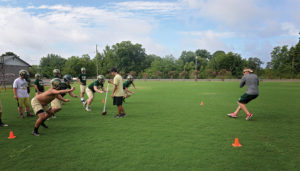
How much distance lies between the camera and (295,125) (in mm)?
7355

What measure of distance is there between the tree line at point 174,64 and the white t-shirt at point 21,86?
5068 centimetres

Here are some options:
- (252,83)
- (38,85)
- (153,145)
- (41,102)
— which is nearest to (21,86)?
(38,85)

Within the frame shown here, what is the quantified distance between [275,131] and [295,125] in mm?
1423

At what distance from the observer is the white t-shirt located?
8.51 metres

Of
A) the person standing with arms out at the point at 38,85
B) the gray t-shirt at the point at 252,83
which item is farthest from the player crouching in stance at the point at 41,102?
the gray t-shirt at the point at 252,83

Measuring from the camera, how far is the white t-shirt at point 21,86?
27.9 ft

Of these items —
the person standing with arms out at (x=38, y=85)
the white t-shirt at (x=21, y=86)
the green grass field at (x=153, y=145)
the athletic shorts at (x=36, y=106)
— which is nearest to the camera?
the green grass field at (x=153, y=145)

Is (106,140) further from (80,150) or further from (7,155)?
(7,155)

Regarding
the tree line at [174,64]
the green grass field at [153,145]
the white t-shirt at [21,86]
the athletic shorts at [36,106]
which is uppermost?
the tree line at [174,64]

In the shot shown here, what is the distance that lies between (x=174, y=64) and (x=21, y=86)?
85105 millimetres

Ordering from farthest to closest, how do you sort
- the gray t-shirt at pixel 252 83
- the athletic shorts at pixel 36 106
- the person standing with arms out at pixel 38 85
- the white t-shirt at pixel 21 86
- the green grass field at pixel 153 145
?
the person standing with arms out at pixel 38 85 → the white t-shirt at pixel 21 86 → the gray t-shirt at pixel 252 83 → the athletic shorts at pixel 36 106 → the green grass field at pixel 153 145

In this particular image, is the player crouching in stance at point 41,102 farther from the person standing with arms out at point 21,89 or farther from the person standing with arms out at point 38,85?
the person standing with arms out at point 38,85

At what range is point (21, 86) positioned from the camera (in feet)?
28.4

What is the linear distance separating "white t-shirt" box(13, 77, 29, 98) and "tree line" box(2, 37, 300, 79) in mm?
50681
